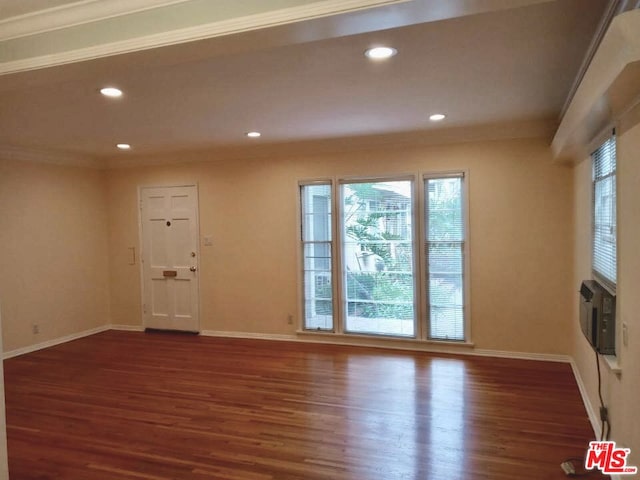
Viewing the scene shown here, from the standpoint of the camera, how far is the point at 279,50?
2393 millimetres

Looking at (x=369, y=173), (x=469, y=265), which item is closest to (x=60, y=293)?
(x=369, y=173)

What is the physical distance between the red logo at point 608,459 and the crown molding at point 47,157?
620 cm

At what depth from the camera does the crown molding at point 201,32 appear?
5.12ft

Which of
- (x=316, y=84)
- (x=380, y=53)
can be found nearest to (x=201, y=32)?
(x=380, y=53)

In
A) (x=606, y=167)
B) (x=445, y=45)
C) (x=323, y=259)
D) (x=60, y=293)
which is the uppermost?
(x=445, y=45)

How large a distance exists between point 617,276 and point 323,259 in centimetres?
340

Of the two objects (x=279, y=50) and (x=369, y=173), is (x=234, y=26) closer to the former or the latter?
(x=279, y=50)

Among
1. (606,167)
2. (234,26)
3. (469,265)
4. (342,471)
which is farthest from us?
(469,265)

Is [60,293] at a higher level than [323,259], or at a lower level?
lower

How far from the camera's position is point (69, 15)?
1.97 metres

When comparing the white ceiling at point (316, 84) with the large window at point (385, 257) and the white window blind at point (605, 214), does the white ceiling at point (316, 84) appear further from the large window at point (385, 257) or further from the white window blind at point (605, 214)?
the large window at point (385, 257)

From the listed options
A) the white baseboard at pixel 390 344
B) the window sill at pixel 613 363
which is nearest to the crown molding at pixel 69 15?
the window sill at pixel 613 363

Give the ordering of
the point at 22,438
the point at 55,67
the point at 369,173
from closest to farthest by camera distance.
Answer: the point at 55,67 → the point at 22,438 → the point at 369,173

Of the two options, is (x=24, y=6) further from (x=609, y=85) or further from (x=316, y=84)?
(x=609, y=85)
